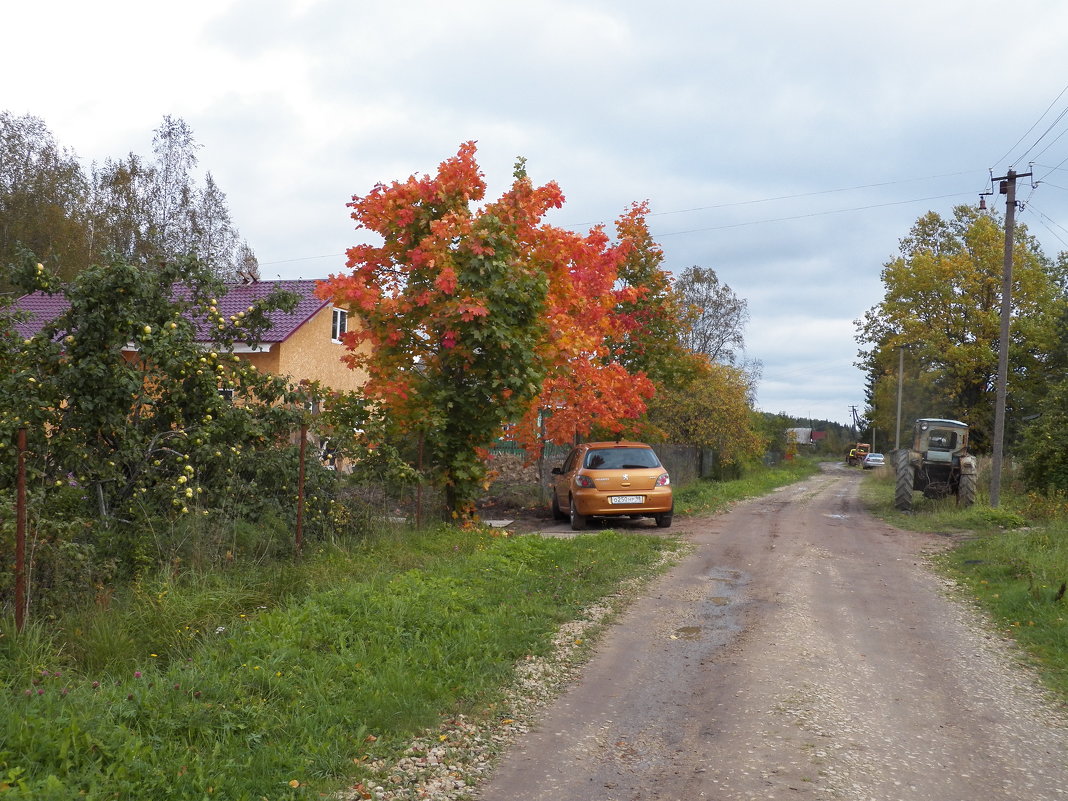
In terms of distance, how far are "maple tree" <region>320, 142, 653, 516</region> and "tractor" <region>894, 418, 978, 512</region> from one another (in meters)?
11.1

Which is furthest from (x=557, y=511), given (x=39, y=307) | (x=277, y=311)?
(x=39, y=307)

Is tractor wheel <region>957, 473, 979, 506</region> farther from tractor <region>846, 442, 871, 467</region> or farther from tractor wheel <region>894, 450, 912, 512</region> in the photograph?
tractor <region>846, 442, 871, 467</region>

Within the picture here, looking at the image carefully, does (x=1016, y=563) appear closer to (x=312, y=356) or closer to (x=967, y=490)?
(x=967, y=490)

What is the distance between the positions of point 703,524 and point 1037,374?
27919 millimetres

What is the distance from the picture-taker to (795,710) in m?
5.41

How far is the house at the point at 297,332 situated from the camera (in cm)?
2244

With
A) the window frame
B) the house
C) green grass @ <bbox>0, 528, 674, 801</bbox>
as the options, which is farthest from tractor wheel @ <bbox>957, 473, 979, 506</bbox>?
the window frame

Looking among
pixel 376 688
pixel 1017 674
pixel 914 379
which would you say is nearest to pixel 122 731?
pixel 376 688

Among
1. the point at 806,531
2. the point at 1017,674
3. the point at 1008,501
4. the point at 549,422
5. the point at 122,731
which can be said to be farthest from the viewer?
the point at 1008,501

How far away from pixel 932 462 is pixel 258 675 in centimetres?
1957

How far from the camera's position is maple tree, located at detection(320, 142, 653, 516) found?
457 inches

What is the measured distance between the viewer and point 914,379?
50.8 meters

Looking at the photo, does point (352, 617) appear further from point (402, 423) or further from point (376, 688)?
point (402, 423)

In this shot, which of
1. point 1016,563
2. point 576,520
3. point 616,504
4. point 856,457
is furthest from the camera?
point 856,457
